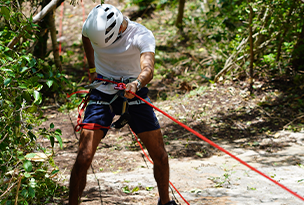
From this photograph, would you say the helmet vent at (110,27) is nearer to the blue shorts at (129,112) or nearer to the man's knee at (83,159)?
the blue shorts at (129,112)

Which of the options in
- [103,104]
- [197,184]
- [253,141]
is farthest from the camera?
[253,141]

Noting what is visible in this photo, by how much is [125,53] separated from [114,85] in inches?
11.3

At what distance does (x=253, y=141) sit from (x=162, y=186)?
8.34 feet

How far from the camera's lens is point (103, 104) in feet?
8.27

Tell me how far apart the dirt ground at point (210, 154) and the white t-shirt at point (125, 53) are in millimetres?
1268

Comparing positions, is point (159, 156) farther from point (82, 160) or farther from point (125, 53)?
point (125, 53)

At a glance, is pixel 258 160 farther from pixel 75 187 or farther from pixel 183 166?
pixel 75 187

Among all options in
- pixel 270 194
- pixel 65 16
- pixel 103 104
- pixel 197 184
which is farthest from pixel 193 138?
pixel 65 16

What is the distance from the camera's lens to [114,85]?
2.57m

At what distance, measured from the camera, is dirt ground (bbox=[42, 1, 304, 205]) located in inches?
121

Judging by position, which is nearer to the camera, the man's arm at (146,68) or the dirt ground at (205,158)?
the man's arm at (146,68)

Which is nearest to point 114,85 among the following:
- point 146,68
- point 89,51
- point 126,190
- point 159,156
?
point 146,68

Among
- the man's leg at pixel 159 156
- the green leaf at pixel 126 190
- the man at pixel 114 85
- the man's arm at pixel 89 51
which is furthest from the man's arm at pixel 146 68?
the green leaf at pixel 126 190

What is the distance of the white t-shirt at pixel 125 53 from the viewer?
2486mm
